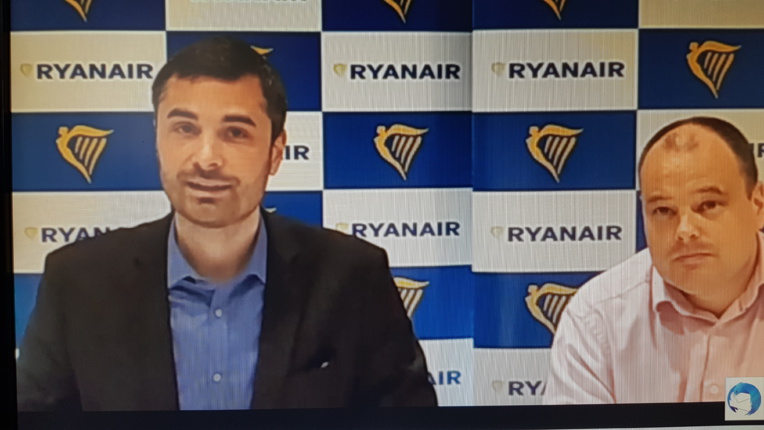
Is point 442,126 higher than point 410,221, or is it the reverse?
point 442,126

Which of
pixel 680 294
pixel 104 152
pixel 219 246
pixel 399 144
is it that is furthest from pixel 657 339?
pixel 104 152

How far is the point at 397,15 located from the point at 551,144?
1.11ft

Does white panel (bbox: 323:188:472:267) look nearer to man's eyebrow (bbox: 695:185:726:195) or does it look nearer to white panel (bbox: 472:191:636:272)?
white panel (bbox: 472:191:636:272)

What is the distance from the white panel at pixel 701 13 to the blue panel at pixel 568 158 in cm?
17

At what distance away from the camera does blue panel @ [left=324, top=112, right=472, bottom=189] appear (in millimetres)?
Result: 1233

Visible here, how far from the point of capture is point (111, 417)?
1237 millimetres

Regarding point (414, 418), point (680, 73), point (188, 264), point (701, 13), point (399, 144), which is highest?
point (701, 13)

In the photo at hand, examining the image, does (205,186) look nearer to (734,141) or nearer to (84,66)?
(84,66)

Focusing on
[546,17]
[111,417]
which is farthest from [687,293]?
[111,417]

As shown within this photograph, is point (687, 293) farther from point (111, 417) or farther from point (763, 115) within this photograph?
point (111, 417)

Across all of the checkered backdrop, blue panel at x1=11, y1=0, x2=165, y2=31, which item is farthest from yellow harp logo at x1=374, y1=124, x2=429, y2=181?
blue panel at x1=11, y1=0, x2=165, y2=31

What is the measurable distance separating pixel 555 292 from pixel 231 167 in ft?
1.93

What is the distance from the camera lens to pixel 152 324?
123 centimetres

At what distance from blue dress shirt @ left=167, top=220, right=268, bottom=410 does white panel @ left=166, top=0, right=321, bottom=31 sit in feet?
1.13
